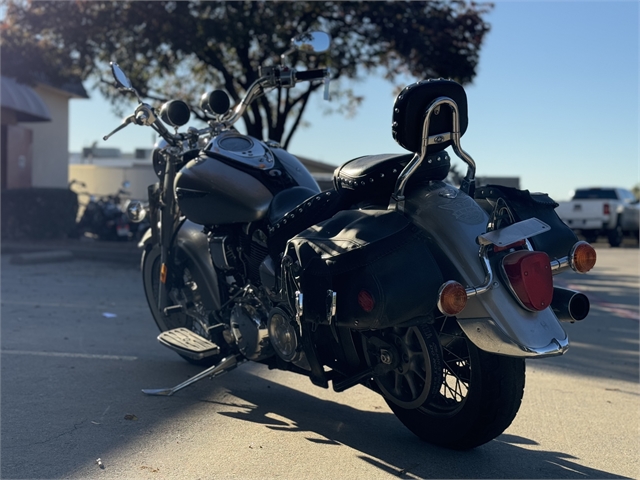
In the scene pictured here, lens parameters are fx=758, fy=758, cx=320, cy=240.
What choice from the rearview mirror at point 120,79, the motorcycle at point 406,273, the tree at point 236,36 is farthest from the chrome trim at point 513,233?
the tree at point 236,36

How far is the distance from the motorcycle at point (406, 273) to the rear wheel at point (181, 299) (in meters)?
0.35

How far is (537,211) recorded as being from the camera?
3.38 m

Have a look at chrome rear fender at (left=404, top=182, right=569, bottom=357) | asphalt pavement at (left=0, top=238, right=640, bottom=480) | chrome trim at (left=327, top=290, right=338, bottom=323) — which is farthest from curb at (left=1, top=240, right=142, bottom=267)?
chrome rear fender at (left=404, top=182, right=569, bottom=357)

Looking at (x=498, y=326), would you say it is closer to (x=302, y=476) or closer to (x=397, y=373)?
(x=397, y=373)

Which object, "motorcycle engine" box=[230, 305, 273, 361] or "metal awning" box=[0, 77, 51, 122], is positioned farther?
"metal awning" box=[0, 77, 51, 122]

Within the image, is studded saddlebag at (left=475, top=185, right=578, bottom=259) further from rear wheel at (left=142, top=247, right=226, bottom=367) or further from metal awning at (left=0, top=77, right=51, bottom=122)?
metal awning at (left=0, top=77, right=51, bottom=122)

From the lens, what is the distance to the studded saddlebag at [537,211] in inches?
129

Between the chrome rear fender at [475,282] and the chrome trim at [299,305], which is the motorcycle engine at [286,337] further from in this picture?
the chrome rear fender at [475,282]

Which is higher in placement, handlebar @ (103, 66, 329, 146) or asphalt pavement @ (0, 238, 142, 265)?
handlebar @ (103, 66, 329, 146)

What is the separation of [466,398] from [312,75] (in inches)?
94.3

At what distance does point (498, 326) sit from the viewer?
9.64ft

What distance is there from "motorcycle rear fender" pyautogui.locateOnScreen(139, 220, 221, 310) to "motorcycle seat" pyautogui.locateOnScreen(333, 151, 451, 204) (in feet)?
4.09

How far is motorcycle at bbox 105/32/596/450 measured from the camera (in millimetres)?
3006

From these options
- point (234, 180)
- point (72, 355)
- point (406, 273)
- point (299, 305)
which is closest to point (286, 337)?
point (299, 305)
